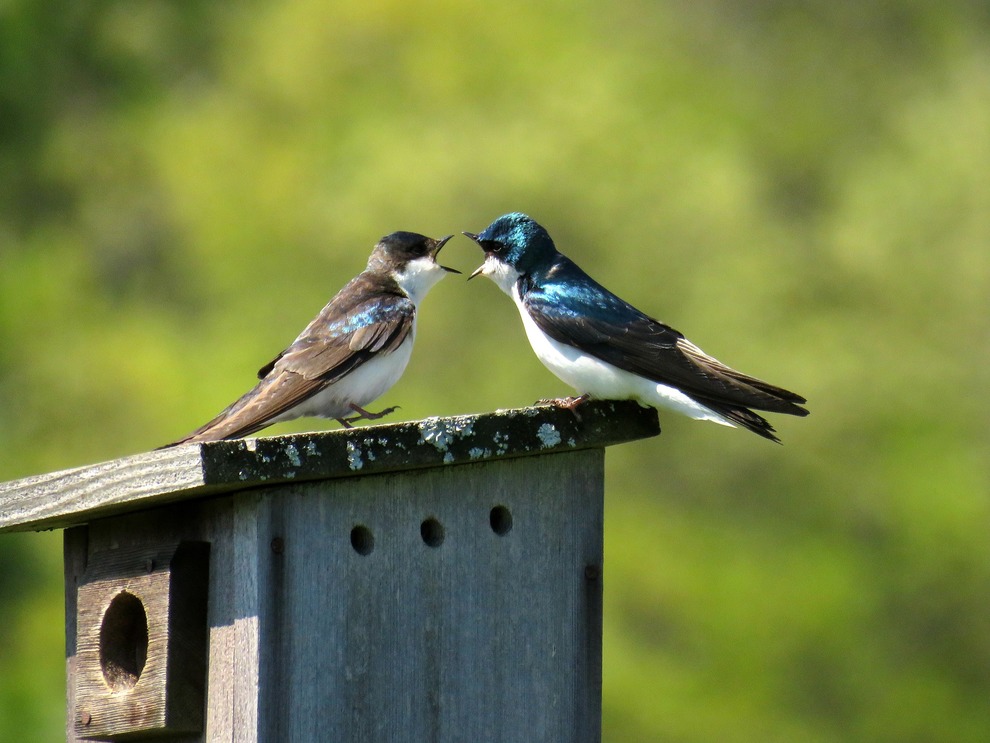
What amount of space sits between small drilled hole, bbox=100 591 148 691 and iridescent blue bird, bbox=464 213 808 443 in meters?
0.93

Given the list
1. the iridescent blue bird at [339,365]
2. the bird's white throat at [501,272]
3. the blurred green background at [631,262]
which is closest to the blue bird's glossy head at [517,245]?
the bird's white throat at [501,272]

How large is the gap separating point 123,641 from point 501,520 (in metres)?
0.77

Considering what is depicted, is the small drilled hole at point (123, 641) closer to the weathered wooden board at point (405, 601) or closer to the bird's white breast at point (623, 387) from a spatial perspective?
the weathered wooden board at point (405, 601)

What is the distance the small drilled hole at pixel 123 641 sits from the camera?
307cm

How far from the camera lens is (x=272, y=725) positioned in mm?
2709

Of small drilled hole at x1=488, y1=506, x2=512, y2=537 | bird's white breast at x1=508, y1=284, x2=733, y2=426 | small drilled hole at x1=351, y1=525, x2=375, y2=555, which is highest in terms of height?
bird's white breast at x1=508, y1=284, x2=733, y2=426

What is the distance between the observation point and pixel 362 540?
2887 mm

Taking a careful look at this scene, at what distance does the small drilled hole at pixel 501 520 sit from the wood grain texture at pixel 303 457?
0.11 metres

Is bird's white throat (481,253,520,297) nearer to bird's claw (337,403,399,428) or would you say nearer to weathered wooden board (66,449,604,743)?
bird's claw (337,403,399,428)

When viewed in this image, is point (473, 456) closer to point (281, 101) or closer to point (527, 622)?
point (527, 622)

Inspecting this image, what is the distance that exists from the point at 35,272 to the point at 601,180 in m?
3.56

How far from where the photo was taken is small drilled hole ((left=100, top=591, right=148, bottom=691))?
307cm

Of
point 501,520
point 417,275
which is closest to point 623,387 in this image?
point 501,520

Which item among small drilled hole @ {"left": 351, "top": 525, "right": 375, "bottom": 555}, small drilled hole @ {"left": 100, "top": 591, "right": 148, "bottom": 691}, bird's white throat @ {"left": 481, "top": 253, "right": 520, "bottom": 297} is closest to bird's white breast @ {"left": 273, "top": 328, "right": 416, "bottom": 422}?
bird's white throat @ {"left": 481, "top": 253, "right": 520, "bottom": 297}
